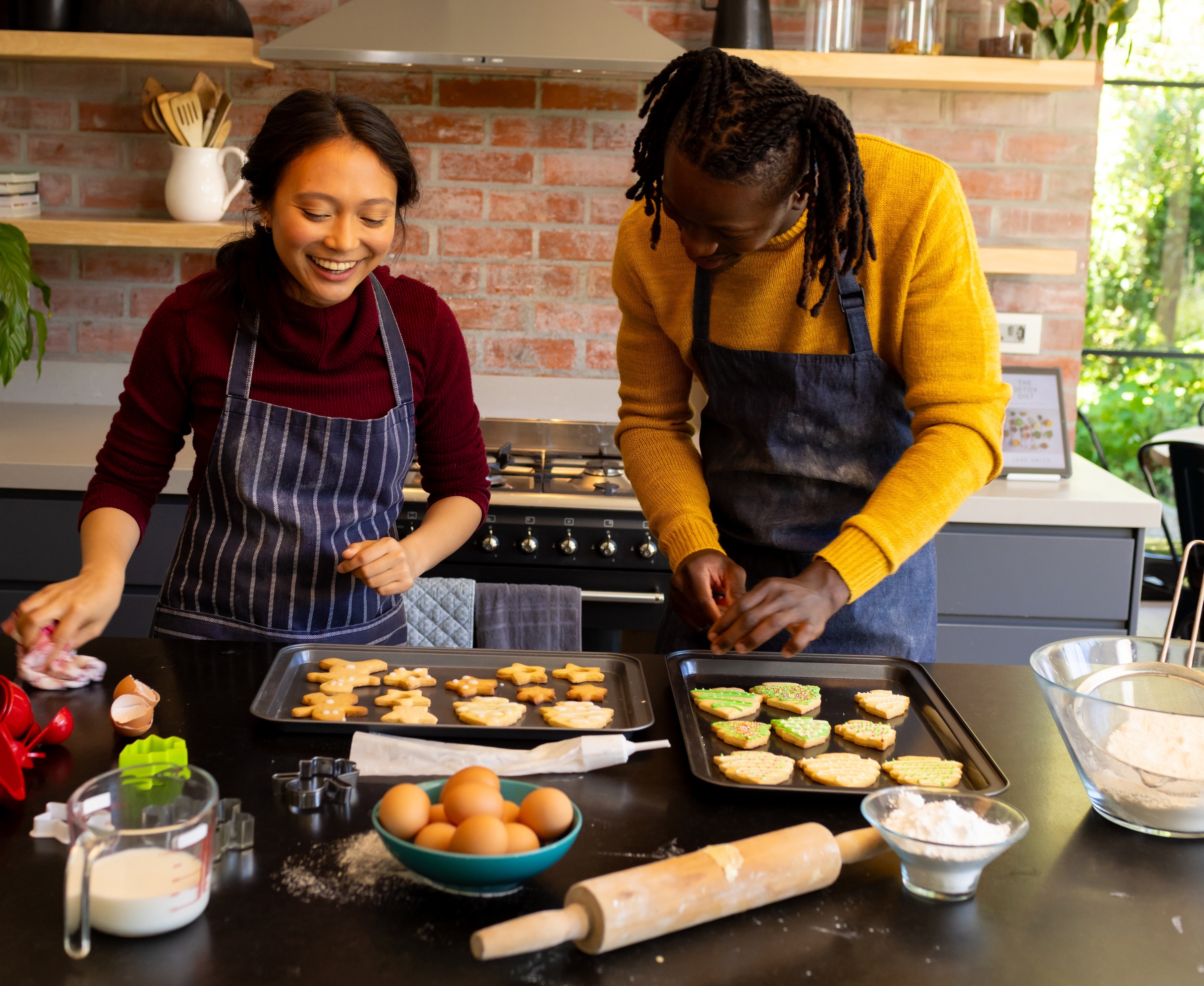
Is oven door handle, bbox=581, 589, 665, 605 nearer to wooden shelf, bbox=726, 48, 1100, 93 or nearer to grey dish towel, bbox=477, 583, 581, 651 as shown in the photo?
grey dish towel, bbox=477, 583, 581, 651

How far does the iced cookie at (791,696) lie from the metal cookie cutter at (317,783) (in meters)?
0.47

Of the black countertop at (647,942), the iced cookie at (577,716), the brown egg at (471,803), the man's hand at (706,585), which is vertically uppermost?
the man's hand at (706,585)

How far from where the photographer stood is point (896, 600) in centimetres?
156

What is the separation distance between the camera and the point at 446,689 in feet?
4.32

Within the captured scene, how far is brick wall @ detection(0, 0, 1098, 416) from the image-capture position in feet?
9.22

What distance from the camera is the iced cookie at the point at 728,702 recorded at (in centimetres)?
125

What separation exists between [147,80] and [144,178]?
25 centimetres

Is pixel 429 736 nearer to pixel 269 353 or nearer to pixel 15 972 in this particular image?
A: pixel 15 972

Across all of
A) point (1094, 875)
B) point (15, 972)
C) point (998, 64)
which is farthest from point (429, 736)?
point (998, 64)

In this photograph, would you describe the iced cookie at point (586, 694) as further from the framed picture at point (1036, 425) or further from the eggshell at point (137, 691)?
the framed picture at point (1036, 425)

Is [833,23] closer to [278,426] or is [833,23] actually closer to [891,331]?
[891,331]

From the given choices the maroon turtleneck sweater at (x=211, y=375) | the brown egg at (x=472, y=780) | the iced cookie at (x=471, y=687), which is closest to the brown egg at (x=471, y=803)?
the brown egg at (x=472, y=780)

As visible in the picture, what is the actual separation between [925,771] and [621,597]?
51.5 inches

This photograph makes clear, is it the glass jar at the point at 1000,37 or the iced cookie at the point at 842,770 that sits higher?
the glass jar at the point at 1000,37
